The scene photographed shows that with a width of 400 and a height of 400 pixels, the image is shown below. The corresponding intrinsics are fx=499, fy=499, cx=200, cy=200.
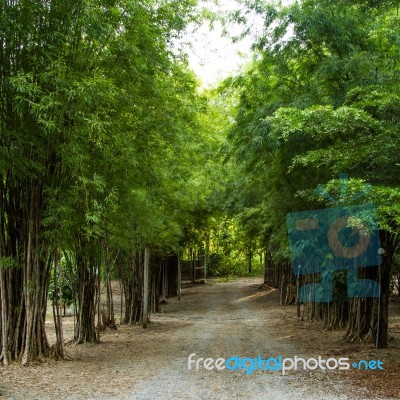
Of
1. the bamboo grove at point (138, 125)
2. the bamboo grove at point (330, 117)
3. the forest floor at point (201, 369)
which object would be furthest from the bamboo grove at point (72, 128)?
the bamboo grove at point (330, 117)

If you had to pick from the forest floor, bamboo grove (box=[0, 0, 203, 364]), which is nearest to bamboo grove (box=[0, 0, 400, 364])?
bamboo grove (box=[0, 0, 203, 364])

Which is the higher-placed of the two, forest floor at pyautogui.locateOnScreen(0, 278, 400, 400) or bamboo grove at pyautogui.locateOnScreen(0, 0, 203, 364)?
bamboo grove at pyautogui.locateOnScreen(0, 0, 203, 364)

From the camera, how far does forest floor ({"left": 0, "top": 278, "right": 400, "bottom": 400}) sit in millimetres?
5105

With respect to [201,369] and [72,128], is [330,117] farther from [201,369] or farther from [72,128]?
[201,369]

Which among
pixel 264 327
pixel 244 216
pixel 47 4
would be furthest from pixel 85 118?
pixel 244 216

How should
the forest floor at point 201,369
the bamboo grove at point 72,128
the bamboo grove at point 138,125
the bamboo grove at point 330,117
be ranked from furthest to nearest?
1. the bamboo grove at point 72,128
2. the bamboo grove at point 138,125
3. the bamboo grove at point 330,117
4. the forest floor at point 201,369

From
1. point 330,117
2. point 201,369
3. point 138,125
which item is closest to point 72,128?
point 138,125

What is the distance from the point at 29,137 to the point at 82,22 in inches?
59.4

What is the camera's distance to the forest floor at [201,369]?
16.8 ft

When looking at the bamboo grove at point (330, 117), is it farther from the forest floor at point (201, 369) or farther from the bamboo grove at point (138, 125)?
the forest floor at point (201, 369)

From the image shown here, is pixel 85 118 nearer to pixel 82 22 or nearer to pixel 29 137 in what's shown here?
pixel 29 137

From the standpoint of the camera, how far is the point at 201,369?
20.7 ft

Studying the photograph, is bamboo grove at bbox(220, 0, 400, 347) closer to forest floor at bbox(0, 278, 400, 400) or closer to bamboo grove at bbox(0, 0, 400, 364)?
bamboo grove at bbox(0, 0, 400, 364)

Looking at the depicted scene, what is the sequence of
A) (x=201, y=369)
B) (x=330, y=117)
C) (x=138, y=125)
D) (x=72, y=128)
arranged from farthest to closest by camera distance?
(x=138, y=125) → (x=201, y=369) → (x=72, y=128) → (x=330, y=117)
